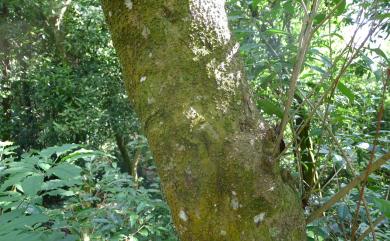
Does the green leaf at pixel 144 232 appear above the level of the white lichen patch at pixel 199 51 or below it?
below

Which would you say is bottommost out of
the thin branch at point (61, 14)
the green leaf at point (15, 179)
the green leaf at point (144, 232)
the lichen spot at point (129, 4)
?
the green leaf at point (144, 232)

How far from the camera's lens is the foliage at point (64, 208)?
831 millimetres

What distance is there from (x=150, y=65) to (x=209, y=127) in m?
0.16

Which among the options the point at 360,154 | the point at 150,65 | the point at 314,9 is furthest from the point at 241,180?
the point at 360,154

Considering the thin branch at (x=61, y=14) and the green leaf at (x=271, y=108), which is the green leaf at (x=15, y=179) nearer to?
the green leaf at (x=271, y=108)

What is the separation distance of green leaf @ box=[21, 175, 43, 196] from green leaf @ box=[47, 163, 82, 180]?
3 cm

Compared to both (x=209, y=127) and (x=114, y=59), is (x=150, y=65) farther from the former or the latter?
(x=114, y=59)

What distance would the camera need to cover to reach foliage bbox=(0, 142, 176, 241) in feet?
2.73

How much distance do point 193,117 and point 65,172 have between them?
1.14 ft

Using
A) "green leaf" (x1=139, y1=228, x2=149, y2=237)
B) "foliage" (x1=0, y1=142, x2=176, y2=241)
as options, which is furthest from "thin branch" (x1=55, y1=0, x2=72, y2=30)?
"green leaf" (x1=139, y1=228, x2=149, y2=237)

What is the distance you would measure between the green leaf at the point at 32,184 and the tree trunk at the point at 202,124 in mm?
268

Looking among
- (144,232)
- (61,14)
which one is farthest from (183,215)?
(61,14)

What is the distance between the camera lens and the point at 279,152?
766 mm

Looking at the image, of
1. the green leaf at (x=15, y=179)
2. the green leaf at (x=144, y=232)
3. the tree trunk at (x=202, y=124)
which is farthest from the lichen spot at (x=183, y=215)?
the green leaf at (x=144, y=232)
